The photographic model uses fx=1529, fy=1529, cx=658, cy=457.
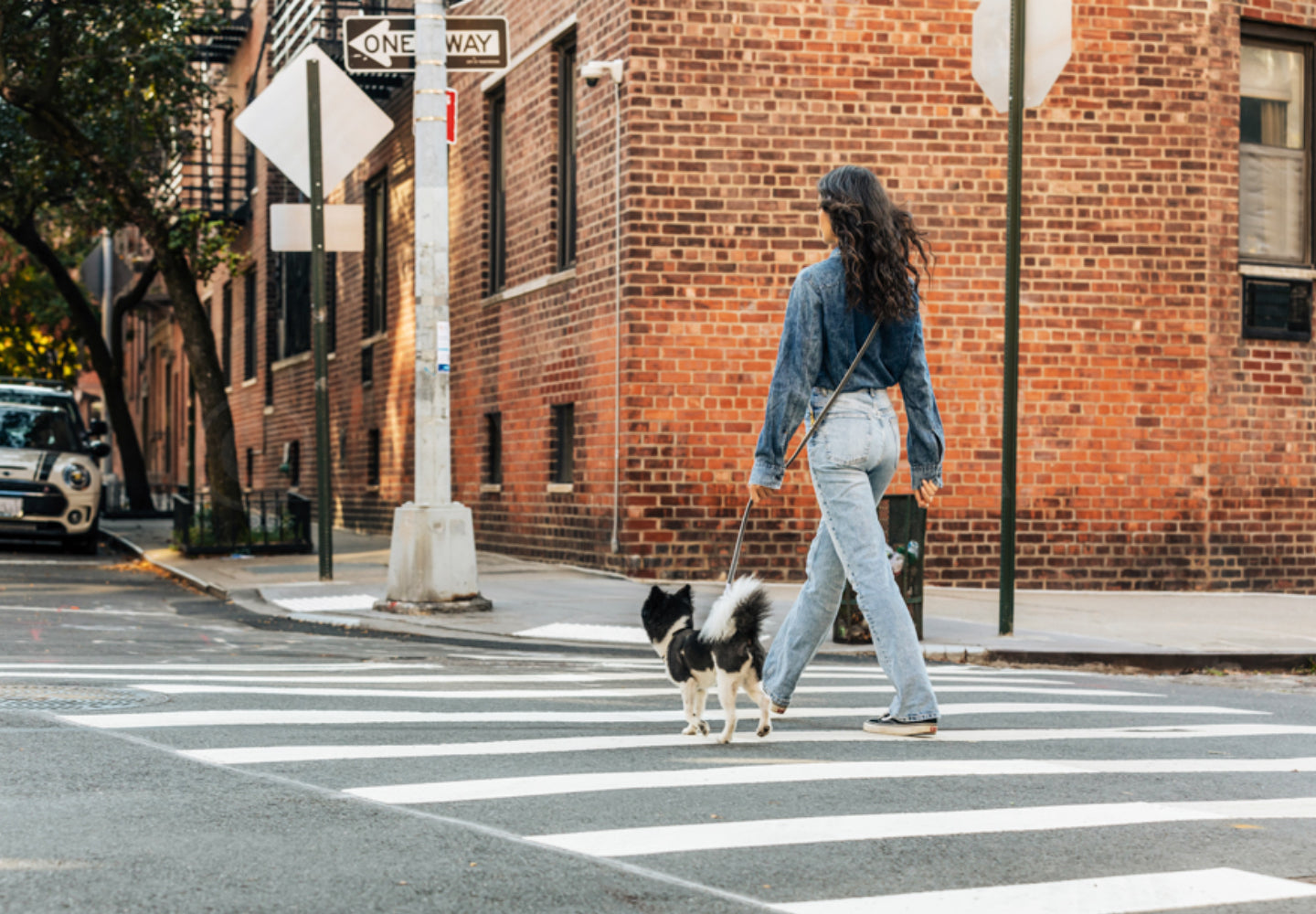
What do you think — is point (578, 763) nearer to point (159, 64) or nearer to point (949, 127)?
point (949, 127)

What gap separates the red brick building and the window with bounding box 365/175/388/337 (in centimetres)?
834

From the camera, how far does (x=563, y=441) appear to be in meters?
17.1

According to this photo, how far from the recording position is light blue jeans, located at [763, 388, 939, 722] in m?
6.13

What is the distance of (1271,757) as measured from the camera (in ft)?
20.9

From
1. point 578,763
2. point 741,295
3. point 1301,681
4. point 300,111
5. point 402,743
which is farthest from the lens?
point 741,295

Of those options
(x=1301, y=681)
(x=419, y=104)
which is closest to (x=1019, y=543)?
(x=1301, y=681)

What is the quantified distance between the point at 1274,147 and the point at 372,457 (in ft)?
46.6

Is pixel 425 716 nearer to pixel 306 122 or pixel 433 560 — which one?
pixel 433 560

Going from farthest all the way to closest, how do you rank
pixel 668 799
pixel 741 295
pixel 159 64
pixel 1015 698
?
pixel 159 64
pixel 741 295
pixel 1015 698
pixel 668 799

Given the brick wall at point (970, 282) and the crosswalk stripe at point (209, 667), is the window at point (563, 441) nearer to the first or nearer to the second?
the brick wall at point (970, 282)

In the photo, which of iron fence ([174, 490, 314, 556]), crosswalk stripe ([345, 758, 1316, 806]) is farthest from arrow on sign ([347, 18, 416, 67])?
crosswalk stripe ([345, 758, 1316, 806])

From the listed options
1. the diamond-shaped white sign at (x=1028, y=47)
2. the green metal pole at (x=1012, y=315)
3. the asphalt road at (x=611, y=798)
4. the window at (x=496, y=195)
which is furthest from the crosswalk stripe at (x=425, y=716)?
the window at (x=496, y=195)

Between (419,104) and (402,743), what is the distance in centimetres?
696

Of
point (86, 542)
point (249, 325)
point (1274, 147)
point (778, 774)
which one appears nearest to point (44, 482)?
point (86, 542)
